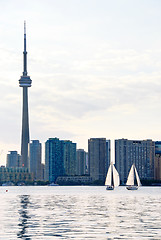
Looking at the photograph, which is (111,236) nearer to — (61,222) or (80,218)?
(61,222)

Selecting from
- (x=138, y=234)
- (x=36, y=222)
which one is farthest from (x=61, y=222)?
(x=138, y=234)

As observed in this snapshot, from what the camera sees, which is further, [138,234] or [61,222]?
[61,222]

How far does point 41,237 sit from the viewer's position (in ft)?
235

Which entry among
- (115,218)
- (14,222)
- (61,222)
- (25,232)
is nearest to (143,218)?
(115,218)

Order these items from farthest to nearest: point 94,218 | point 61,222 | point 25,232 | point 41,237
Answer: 1. point 94,218
2. point 61,222
3. point 25,232
4. point 41,237

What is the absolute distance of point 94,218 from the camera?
320 feet

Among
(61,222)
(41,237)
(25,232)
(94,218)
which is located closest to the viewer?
(41,237)

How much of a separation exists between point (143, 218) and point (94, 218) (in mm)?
7785

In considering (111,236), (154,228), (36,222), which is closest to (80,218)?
(36,222)

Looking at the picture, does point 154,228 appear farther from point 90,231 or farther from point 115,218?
point 115,218

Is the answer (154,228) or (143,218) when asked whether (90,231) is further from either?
(143,218)

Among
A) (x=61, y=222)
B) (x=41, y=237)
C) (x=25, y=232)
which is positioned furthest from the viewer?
(x=61, y=222)

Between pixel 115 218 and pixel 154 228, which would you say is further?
pixel 115 218

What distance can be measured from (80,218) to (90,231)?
794 inches
